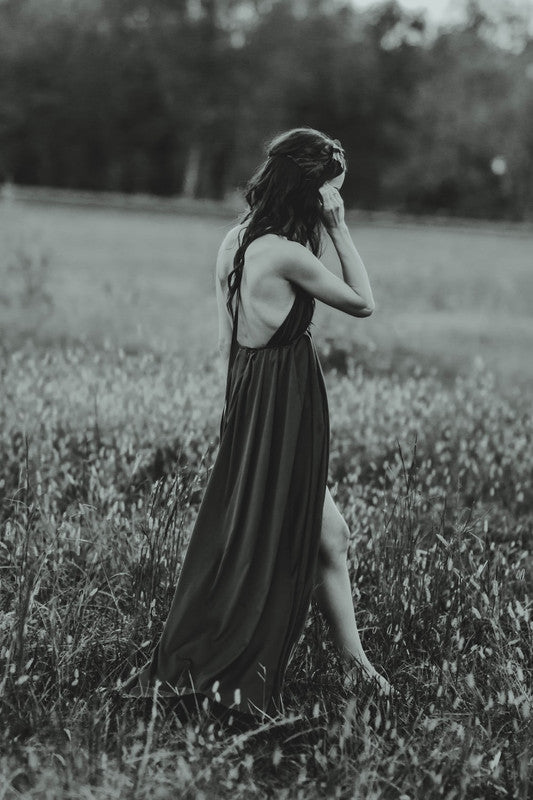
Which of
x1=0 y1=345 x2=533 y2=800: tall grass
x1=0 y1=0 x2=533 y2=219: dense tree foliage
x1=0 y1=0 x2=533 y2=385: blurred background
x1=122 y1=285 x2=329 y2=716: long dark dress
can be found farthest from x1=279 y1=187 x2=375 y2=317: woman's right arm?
x1=0 y1=0 x2=533 y2=219: dense tree foliage

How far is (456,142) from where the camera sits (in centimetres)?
6091

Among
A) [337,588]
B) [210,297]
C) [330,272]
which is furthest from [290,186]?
[210,297]

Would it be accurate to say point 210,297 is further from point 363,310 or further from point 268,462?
point 268,462

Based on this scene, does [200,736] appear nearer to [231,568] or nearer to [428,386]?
[231,568]

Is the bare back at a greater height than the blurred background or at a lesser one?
Result: lesser

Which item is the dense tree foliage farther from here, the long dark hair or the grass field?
the long dark hair

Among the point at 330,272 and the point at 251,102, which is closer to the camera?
the point at 330,272

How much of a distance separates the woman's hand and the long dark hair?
0.02m

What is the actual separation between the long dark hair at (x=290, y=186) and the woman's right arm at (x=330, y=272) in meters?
0.07

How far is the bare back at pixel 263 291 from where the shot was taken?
3.39 metres

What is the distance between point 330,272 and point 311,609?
162 centimetres

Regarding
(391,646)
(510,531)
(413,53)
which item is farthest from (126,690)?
(413,53)

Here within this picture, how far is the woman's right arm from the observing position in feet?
11.1

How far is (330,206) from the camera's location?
11.4ft
